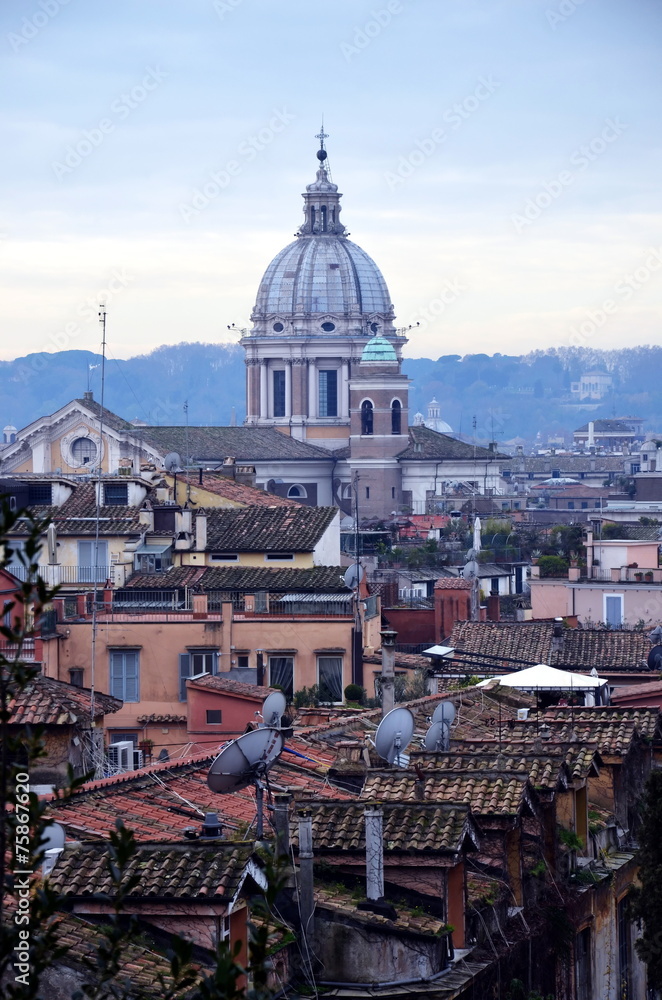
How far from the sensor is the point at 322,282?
104m

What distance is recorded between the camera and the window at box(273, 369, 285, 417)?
103938mm

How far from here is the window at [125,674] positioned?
25.7 m

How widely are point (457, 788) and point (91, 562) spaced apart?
19.1 metres

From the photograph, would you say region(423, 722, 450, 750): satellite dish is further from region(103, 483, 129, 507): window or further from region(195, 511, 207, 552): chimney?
region(103, 483, 129, 507): window

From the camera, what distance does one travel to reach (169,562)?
31.5 m

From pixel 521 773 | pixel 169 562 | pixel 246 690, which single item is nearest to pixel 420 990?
pixel 521 773

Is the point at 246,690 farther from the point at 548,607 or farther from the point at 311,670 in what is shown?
the point at 548,607

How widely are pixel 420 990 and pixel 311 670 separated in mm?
16552

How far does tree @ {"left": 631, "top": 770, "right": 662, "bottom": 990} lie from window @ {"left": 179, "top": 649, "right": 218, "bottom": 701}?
12659mm

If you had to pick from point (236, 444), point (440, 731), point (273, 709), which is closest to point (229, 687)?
point (440, 731)

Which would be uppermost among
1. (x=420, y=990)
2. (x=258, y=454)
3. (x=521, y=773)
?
(x=258, y=454)

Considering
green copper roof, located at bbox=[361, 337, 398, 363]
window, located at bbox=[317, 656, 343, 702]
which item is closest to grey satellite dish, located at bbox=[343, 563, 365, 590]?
window, located at bbox=[317, 656, 343, 702]

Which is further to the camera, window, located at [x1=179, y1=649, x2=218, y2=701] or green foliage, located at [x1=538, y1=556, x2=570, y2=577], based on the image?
green foliage, located at [x1=538, y1=556, x2=570, y2=577]

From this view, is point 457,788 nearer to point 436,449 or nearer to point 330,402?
point 436,449
